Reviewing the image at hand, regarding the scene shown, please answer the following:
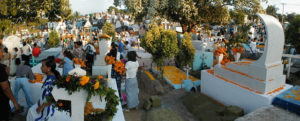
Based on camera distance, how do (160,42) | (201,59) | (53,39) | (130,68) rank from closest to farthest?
(130,68), (160,42), (201,59), (53,39)

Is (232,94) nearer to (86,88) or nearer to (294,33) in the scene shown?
(86,88)

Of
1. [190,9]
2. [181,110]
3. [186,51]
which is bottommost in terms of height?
[181,110]

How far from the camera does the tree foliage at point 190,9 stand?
10.5 meters

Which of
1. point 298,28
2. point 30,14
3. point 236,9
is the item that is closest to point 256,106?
point 298,28

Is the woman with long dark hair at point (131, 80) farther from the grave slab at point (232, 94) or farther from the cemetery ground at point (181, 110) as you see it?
the grave slab at point (232, 94)

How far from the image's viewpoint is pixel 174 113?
219 inches

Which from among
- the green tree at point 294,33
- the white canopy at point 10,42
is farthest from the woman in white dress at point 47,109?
the green tree at point 294,33

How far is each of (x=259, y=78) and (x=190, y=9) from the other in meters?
6.11

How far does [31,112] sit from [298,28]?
10784 mm

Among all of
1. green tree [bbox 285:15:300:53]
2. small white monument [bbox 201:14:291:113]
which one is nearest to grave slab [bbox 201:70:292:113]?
small white monument [bbox 201:14:291:113]

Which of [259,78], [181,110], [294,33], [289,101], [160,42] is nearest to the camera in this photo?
[289,101]

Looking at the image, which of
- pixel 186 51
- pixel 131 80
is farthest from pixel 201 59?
pixel 131 80

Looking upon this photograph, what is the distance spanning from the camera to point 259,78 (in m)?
5.24

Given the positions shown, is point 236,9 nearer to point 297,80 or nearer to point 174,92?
point 297,80
